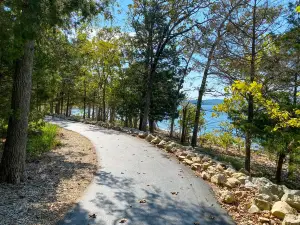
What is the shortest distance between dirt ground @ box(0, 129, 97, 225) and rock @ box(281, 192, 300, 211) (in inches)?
152

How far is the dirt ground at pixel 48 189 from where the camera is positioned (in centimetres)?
398

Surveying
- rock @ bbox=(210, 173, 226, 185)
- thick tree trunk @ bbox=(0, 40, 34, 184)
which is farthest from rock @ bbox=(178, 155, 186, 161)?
thick tree trunk @ bbox=(0, 40, 34, 184)

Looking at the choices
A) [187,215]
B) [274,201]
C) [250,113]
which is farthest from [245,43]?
[187,215]

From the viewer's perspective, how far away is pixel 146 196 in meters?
5.05

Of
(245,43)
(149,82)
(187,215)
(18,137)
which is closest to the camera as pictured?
(187,215)

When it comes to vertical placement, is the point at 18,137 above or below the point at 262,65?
below

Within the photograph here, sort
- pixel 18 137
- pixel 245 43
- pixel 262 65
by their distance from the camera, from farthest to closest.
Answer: pixel 245 43 < pixel 262 65 < pixel 18 137

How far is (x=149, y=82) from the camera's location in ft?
48.7

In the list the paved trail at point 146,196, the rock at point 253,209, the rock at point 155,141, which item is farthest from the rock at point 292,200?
the rock at point 155,141

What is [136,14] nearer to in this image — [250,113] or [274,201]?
[250,113]

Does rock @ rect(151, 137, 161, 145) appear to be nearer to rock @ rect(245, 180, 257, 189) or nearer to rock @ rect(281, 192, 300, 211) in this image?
rock @ rect(245, 180, 257, 189)

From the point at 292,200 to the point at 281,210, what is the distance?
60 centimetres

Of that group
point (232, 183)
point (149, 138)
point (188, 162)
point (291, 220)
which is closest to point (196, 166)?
point (188, 162)

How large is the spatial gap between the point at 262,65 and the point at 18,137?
7.26 meters
